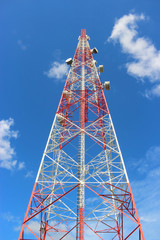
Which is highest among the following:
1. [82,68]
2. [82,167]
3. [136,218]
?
[82,68]

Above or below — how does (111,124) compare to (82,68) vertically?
below

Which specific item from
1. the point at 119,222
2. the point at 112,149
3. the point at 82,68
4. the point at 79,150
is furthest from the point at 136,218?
the point at 82,68

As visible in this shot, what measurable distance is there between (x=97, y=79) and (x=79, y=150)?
8780mm

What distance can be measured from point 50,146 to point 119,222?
7.65 m

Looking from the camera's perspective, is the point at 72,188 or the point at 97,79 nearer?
the point at 72,188

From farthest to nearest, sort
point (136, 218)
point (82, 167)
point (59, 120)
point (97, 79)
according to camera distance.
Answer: point (97, 79) → point (59, 120) → point (82, 167) → point (136, 218)

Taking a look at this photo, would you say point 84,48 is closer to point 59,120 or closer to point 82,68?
point 82,68

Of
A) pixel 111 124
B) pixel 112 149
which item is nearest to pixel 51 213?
pixel 112 149

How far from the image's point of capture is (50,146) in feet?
48.7

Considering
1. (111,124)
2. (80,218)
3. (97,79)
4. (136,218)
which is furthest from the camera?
(97,79)

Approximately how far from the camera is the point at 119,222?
13906 millimetres

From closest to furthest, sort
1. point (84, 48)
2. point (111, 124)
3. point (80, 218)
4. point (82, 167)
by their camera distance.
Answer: point (80, 218), point (82, 167), point (111, 124), point (84, 48)

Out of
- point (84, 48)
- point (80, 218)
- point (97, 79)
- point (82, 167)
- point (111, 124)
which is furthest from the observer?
point (84, 48)

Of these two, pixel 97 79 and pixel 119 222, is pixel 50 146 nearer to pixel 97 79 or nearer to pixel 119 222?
pixel 119 222
